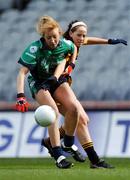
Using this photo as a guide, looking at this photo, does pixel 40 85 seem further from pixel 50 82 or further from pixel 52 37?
pixel 52 37

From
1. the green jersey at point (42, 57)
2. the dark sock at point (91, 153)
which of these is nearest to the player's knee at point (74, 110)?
the dark sock at point (91, 153)

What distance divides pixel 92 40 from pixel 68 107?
58.3 inches

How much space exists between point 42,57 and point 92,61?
8.92 m

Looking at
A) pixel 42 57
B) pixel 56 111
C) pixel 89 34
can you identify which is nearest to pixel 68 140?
pixel 56 111

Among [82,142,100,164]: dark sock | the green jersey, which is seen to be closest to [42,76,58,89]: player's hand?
the green jersey

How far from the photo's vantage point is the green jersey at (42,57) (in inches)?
393

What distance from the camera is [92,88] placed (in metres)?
17.3

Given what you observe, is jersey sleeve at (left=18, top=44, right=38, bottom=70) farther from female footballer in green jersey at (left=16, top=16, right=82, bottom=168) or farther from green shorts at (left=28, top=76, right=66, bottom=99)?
green shorts at (left=28, top=76, right=66, bottom=99)

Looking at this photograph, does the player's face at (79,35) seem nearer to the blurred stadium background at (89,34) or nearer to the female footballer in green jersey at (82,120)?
the female footballer in green jersey at (82,120)

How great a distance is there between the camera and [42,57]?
397 inches

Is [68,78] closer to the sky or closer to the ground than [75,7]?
closer to the ground

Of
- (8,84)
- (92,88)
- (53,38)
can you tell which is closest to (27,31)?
(8,84)

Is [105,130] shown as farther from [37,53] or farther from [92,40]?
[37,53]

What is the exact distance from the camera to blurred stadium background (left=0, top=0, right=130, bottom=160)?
50.6 feet
